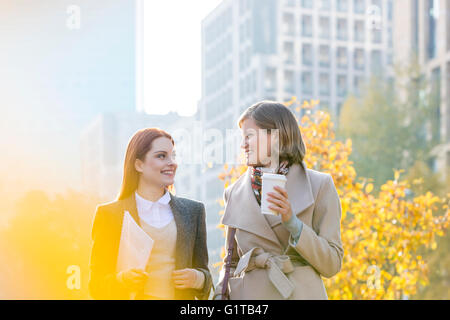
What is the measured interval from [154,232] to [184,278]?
0.28m

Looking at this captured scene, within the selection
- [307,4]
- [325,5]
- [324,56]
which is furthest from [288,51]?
[325,5]

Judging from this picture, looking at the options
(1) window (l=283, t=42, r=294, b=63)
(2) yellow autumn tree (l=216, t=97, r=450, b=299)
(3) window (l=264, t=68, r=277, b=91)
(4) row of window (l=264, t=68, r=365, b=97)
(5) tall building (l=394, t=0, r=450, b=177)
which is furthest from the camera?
(1) window (l=283, t=42, r=294, b=63)

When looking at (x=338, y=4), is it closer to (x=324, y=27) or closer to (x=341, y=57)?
(x=324, y=27)

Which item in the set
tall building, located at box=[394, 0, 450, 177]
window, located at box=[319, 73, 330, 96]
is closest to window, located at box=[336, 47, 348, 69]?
window, located at box=[319, 73, 330, 96]

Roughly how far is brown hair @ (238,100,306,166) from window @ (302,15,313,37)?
62627 mm

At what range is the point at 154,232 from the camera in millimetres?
3527

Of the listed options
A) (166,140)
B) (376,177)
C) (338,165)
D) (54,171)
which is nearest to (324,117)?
(338,165)

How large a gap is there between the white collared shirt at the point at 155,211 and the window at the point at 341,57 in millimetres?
64354

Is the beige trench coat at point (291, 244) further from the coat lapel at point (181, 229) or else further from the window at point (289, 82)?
the window at point (289, 82)

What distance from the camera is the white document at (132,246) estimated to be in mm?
3414

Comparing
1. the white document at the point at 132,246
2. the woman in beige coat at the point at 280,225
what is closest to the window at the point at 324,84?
the woman in beige coat at the point at 280,225

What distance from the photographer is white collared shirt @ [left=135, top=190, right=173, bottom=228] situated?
3.58 metres

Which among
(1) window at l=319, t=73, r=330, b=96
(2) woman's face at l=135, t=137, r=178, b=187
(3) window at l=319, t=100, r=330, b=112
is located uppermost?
(1) window at l=319, t=73, r=330, b=96

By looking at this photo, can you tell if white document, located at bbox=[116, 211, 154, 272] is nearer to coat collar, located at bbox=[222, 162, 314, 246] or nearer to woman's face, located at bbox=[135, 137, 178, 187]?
woman's face, located at bbox=[135, 137, 178, 187]
